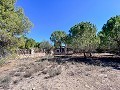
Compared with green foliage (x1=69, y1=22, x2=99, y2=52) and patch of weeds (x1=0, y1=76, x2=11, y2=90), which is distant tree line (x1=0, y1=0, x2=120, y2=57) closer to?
green foliage (x1=69, y1=22, x2=99, y2=52)

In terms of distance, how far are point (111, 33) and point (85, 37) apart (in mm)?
7215

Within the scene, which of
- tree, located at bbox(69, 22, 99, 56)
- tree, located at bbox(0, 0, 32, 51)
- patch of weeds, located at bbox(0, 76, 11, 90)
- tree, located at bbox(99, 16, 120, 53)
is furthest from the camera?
tree, located at bbox(69, 22, 99, 56)

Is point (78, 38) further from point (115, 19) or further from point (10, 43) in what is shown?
point (10, 43)

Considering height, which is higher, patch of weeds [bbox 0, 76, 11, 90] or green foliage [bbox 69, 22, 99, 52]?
green foliage [bbox 69, 22, 99, 52]

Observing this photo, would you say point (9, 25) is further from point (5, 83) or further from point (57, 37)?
point (57, 37)

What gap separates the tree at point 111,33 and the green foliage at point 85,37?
3.26m

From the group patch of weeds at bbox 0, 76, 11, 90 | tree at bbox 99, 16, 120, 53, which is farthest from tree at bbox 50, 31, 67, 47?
patch of weeds at bbox 0, 76, 11, 90

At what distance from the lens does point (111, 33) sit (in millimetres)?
35344

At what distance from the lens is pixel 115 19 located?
1393 inches

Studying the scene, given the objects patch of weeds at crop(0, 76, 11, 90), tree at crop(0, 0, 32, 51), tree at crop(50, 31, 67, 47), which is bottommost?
patch of weeds at crop(0, 76, 11, 90)

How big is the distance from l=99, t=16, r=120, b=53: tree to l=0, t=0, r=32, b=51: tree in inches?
631

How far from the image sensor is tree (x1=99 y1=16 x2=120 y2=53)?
34.5 metres

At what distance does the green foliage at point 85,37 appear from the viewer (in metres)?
41.0

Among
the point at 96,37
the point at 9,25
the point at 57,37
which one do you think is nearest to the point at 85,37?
the point at 96,37
